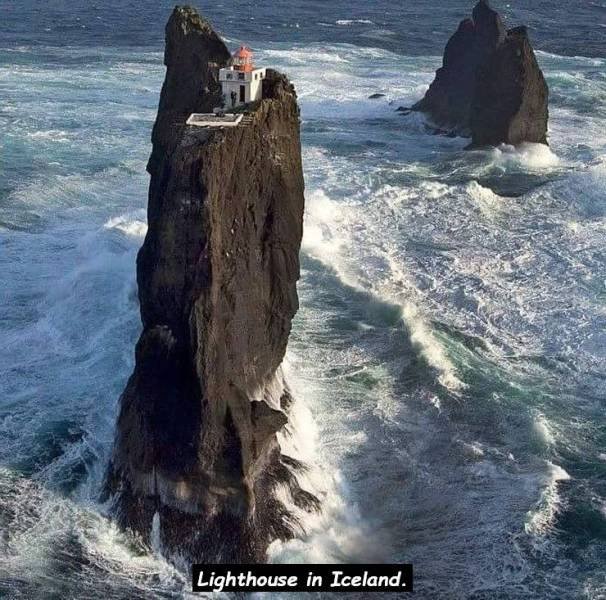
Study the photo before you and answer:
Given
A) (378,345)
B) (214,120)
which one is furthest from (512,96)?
(214,120)

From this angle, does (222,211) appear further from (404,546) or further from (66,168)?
(66,168)

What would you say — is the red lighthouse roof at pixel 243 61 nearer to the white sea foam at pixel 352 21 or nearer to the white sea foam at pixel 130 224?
the white sea foam at pixel 130 224

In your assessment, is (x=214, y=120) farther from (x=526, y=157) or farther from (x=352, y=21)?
(x=352, y=21)

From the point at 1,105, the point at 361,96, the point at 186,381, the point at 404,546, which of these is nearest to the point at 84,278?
the point at 186,381

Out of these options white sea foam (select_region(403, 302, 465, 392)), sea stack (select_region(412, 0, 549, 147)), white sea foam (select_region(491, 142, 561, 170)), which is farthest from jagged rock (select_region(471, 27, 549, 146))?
white sea foam (select_region(403, 302, 465, 392))
